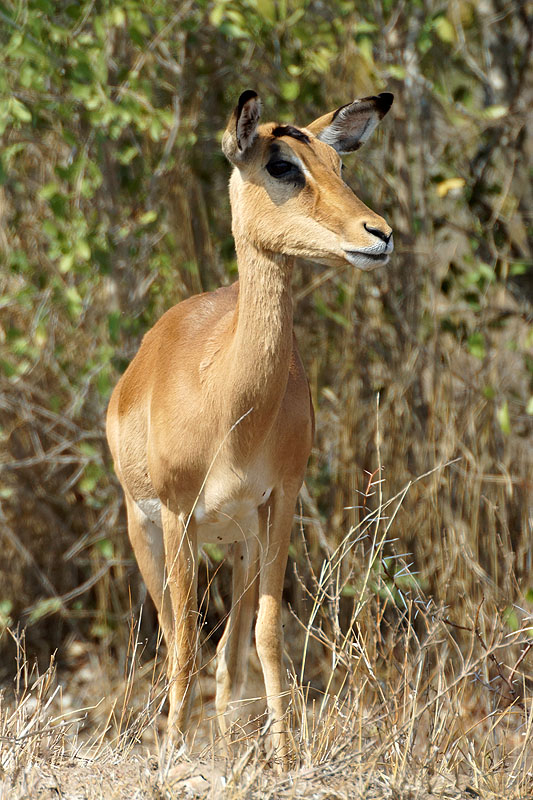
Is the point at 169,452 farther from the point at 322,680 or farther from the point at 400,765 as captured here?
the point at 322,680

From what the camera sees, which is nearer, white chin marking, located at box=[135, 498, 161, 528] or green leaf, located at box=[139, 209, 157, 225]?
white chin marking, located at box=[135, 498, 161, 528]

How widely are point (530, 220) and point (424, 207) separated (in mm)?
907

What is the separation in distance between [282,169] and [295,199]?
148 millimetres

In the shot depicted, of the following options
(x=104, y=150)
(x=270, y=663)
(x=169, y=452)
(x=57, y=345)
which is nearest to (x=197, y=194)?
(x=104, y=150)

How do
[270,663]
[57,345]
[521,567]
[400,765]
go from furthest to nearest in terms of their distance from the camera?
[57,345]
[521,567]
[270,663]
[400,765]

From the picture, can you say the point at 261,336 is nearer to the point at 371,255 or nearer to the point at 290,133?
the point at 371,255

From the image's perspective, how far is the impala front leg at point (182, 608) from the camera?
12.8 ft

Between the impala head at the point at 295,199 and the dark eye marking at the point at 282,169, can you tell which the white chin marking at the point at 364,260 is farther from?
the dark eye marking at the point at 282,169

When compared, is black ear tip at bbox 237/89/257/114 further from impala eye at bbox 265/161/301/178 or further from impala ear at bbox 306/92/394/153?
impala ear at bbox 306/92/394/153

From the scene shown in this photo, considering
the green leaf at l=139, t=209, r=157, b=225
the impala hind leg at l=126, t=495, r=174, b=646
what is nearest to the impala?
the impala hind leg at l=126, t=495, r=174, b=646

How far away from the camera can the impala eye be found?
3520 millimetres

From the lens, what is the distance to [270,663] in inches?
152

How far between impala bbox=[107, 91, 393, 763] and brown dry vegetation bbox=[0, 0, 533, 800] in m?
1.36

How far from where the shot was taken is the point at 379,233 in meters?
3.14
